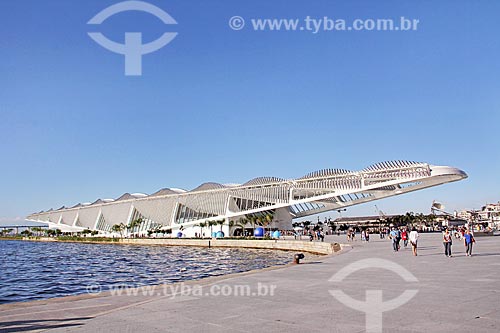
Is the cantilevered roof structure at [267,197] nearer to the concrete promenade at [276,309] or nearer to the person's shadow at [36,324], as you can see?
the concrete promenade at [276,309]

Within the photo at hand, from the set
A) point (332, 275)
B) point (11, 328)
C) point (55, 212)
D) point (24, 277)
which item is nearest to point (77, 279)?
point (24, 277)

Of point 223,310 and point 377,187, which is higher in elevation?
point 377,187

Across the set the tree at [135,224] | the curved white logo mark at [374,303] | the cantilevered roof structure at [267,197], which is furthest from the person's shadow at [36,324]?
the tree at [135,224]

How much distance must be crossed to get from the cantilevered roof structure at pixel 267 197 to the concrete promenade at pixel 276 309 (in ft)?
176

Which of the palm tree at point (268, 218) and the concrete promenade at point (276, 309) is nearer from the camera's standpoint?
the concrete promenade at point (276, 309)

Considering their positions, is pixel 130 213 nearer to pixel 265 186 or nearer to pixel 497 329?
pixel 265 186

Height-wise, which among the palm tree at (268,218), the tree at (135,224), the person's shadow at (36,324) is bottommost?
the person's shadow at (36,324)

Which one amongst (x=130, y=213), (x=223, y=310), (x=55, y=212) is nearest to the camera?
(x=223, y=310)

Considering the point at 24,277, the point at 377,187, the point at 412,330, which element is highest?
the point at 377,187

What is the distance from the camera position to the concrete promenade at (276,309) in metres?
7.48

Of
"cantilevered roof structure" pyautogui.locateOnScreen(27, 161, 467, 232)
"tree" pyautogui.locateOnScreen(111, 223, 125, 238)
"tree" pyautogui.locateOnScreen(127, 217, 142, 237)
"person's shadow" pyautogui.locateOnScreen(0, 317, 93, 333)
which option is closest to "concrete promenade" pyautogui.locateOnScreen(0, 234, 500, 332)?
"person's shadow" pyautogui.locateOnScreen(0, 317, 93, 333)

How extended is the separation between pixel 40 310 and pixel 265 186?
7492 centimetres

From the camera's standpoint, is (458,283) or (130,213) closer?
(458,283)

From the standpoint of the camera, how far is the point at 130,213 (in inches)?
4178
